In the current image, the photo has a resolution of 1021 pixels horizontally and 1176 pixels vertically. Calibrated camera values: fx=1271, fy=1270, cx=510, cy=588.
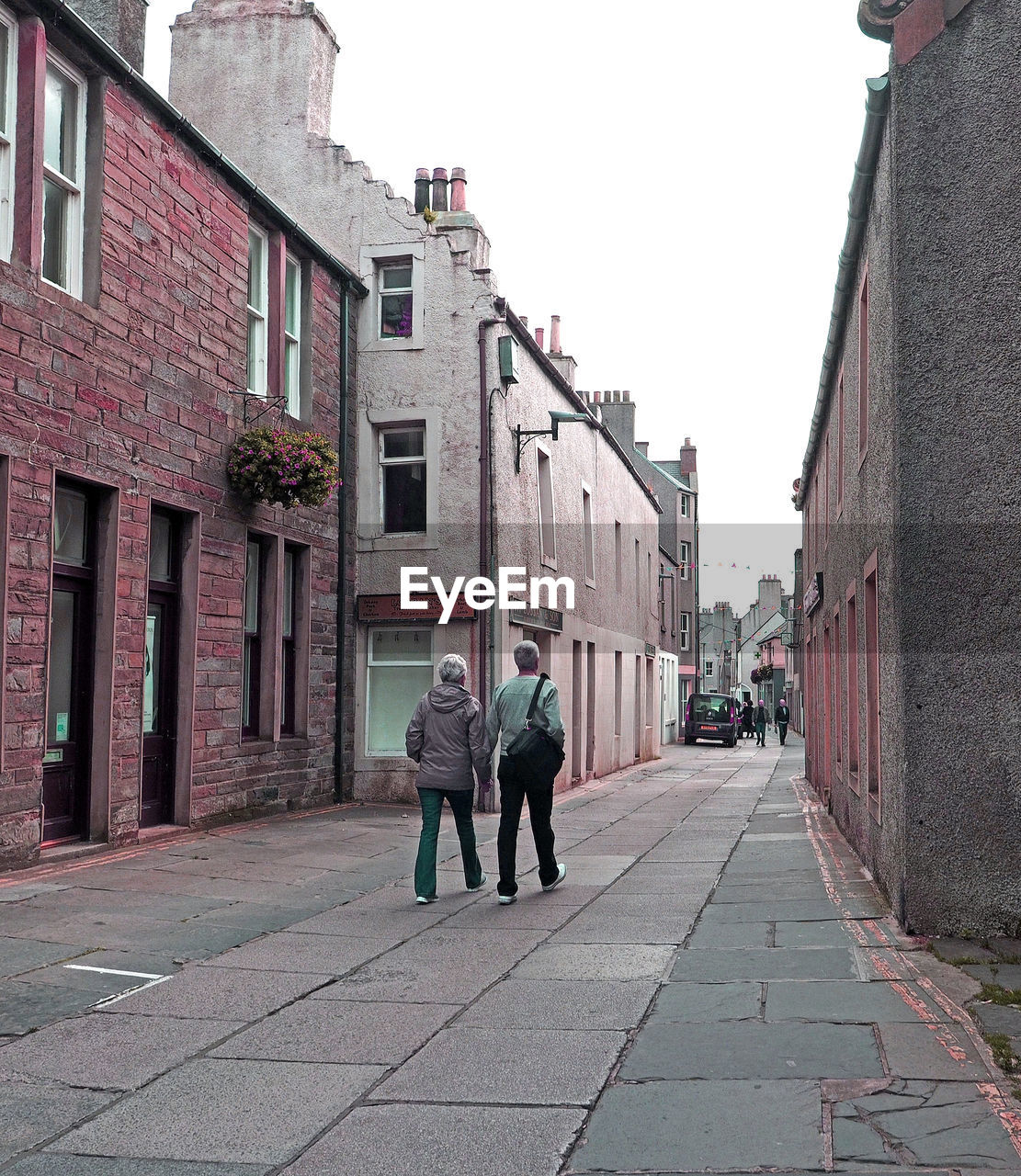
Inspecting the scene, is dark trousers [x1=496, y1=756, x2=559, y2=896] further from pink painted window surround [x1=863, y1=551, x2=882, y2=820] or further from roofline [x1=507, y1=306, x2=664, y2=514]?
roofline [x1=507, y1=306, x2=664, y2=514]

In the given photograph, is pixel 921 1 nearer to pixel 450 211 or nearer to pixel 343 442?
pixel 343 442

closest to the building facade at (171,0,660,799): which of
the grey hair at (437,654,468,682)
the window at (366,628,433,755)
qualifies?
the window at (366,628,433,755)

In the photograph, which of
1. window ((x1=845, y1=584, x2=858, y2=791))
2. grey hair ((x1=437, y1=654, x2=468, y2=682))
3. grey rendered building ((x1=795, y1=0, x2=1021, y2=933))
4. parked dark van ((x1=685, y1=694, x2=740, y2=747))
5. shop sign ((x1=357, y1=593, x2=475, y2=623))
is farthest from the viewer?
parked dark van ((x1=685, y1=694, x2=740, y2=747))

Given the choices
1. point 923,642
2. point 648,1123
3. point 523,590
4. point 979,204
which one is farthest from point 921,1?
point 523,590

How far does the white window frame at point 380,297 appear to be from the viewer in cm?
1670

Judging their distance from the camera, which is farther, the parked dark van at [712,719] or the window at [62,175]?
the parked dark van at [712,719]

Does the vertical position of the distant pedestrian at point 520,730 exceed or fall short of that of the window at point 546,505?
it falls short

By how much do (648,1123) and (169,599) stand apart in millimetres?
8821

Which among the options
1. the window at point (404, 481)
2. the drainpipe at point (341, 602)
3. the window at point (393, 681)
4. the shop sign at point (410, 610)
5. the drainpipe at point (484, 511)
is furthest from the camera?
the window at point (404, 481)

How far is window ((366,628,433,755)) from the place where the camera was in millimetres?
16547

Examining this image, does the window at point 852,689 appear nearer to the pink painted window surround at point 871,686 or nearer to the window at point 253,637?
the pink painted window surround at point 871,686

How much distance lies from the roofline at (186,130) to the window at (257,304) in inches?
13.3

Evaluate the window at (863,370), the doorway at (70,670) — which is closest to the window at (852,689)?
the window at (863,370)

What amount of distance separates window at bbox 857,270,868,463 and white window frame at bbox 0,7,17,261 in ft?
21.6
